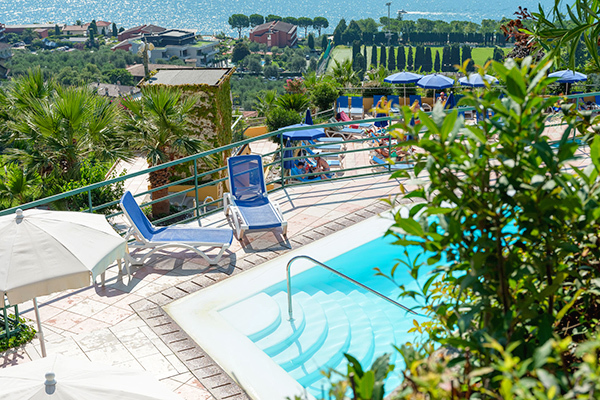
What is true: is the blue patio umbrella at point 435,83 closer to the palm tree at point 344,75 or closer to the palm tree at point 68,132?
the palm tree at point 344,75

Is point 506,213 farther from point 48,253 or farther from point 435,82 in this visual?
point 435,82

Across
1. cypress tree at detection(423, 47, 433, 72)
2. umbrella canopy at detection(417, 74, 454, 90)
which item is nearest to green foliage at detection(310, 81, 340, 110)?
umbrella canopy at detection(417, 74, 454, 90)

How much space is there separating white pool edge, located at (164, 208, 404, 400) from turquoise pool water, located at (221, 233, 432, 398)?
18cm

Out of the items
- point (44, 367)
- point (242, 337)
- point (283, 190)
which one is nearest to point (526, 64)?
point (44, 367)

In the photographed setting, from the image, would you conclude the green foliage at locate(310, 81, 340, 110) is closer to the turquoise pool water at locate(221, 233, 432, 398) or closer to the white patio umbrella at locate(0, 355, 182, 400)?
the turquoise pool water at locate(221, 233, 432, 398)

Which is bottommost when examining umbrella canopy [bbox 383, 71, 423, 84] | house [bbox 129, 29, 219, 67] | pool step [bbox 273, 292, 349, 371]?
pool step [bbox 273, 292, 349, 371]

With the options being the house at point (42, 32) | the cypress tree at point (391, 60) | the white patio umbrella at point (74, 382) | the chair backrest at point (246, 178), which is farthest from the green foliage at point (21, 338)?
the house at point (42, 32)

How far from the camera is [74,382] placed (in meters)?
3.09

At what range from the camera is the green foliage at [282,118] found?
21828 millimetres

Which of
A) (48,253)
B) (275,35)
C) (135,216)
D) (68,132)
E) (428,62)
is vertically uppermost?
(275,35)

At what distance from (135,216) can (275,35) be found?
17298 cm

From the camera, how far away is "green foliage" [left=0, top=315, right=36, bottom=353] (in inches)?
203

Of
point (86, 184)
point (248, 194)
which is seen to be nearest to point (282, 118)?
point (86, 184)

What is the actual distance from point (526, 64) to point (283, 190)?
734 centimetres
